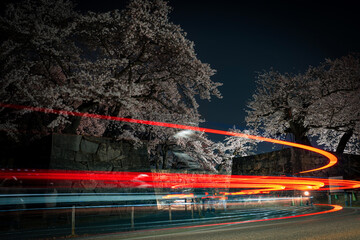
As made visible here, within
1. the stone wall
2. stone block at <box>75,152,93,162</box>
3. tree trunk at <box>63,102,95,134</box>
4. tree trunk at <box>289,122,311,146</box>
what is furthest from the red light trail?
tree trunk at <box>289,122,311,146</box>

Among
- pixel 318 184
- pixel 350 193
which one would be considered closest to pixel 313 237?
pixel 350 193

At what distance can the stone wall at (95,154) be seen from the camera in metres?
14.3

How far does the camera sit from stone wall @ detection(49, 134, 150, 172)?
14297 millimetres

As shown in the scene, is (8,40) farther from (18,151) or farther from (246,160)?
(246,160)

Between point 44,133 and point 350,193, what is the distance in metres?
19.8

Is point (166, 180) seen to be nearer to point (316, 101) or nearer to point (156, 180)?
point (156, 180)

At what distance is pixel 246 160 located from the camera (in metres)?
27.7

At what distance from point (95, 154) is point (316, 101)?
68.2ft

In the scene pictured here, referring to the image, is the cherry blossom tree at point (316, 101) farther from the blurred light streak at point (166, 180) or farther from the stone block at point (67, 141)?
the stone block at point (67, 141)

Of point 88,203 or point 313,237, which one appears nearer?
point 313,237

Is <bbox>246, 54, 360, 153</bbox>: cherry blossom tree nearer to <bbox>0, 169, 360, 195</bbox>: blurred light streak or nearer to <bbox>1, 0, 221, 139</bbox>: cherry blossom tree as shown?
<bbox>0, 169, 360, 195</bbox>: blurred light streak

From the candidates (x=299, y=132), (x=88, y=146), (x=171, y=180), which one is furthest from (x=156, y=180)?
(x=299, y=132)

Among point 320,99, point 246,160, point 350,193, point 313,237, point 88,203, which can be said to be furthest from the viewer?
point 246,160

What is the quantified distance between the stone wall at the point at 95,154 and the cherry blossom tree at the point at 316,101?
16302 millimetres
